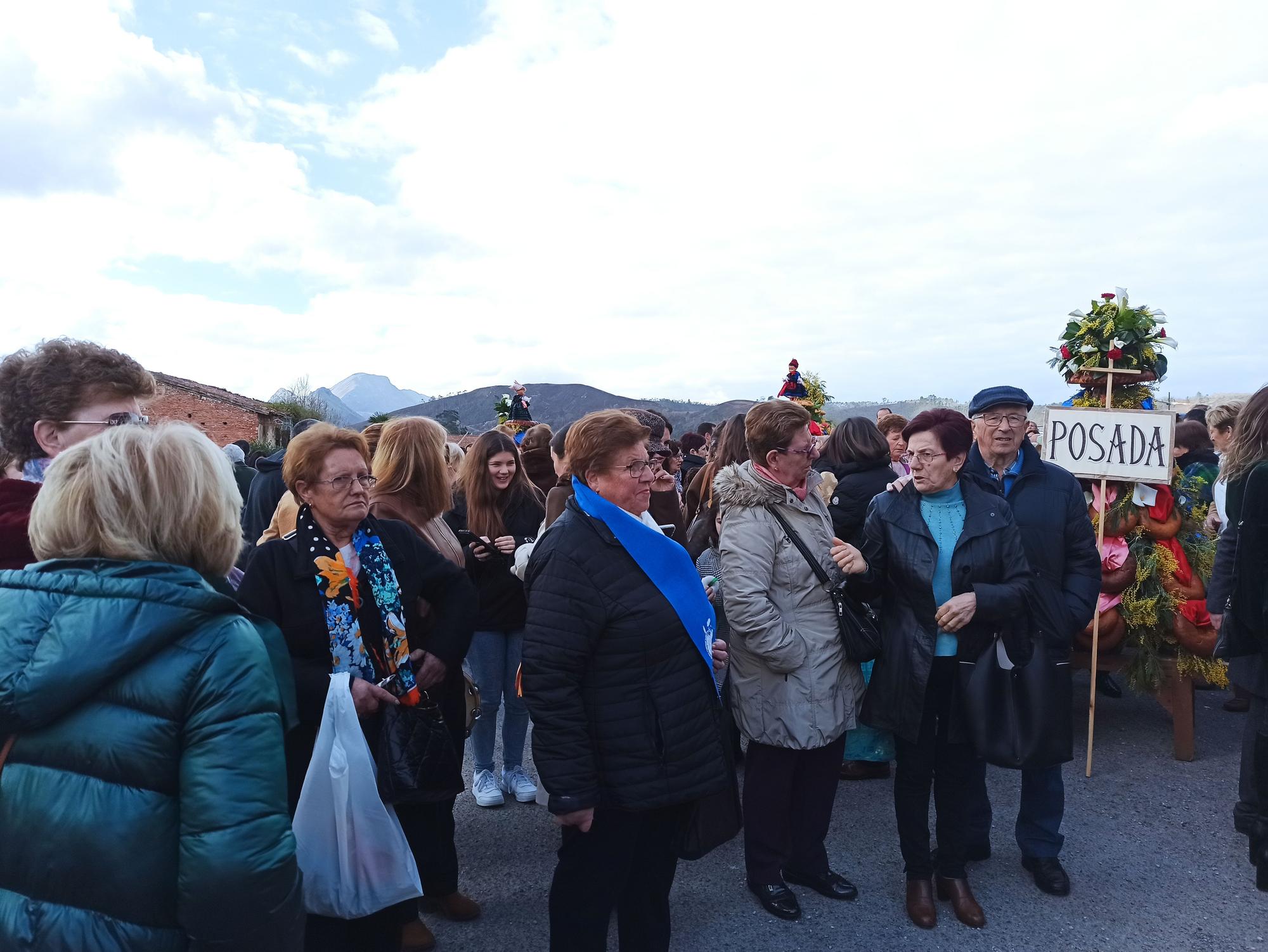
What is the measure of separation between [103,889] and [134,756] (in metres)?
0.26

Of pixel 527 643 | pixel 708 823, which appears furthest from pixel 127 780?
pixel 708 823

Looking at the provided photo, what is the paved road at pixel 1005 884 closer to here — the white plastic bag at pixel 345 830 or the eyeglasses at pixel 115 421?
the white plastic bag at pixel 345 830

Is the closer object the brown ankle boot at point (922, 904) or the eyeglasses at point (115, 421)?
the eyeglasses at point (115, 421)

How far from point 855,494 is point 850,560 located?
4.39 ft

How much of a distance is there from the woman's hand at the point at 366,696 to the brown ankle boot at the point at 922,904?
2.39 metres

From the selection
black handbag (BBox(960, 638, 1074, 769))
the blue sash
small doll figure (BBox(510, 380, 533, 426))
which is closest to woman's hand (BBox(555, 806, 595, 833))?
the blue sash

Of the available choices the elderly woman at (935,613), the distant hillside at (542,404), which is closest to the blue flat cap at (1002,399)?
the elderly woman at (935,613)

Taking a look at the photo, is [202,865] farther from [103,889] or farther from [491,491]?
[491,491]

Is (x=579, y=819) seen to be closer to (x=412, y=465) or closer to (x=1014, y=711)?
(x=412, y=465)

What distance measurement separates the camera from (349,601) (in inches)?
98.8

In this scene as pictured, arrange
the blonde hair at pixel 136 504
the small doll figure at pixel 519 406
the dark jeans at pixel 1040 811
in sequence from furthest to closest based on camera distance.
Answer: the small doll figure at pixel 519 406, the dark jeans at pixel 1040 811, the blonde hair at pixel 136 504

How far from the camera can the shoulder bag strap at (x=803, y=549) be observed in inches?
133

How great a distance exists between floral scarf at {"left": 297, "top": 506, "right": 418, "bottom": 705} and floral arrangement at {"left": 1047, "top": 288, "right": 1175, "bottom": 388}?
14.2 feet

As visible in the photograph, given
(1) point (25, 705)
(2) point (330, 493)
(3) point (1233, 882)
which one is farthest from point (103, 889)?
(3) point (1233, 882)
